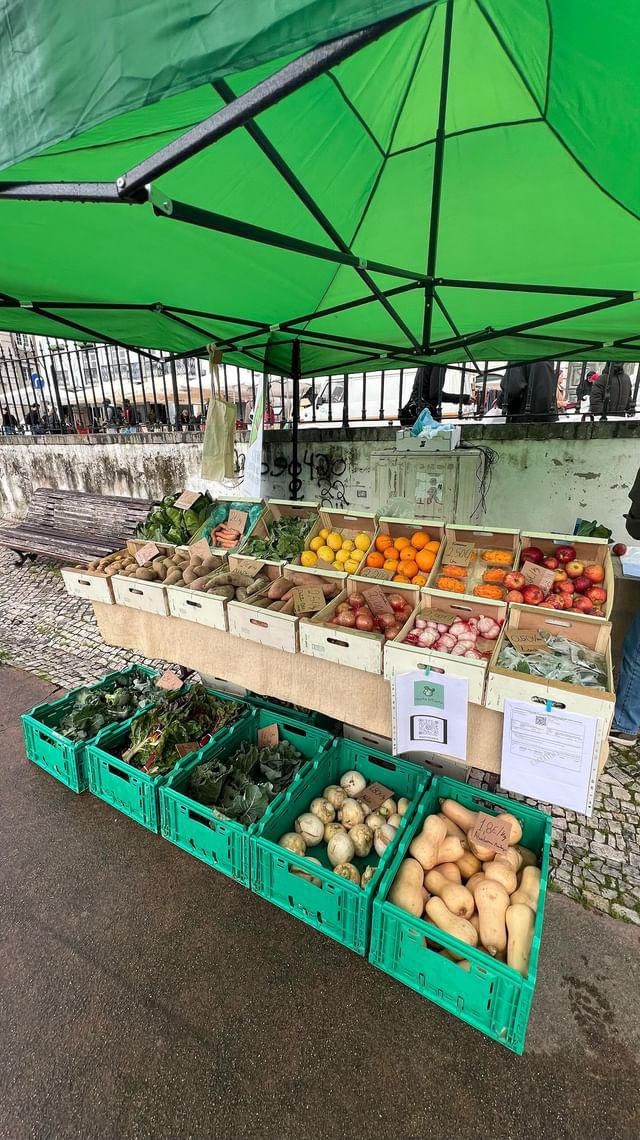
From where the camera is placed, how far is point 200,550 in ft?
11.4

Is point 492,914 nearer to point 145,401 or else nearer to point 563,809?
point 563,809

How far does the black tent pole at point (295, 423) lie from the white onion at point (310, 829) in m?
4.70

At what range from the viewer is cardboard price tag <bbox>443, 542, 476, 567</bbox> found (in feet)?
9.59

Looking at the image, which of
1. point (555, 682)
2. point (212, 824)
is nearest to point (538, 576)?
point (555, 682)

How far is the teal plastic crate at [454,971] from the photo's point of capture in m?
1.76

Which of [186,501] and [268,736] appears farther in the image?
[186,501]

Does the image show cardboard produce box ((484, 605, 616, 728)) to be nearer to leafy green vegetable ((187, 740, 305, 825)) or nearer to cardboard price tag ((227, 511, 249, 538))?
leafy green vegetable ((187, 740, 305, 825))

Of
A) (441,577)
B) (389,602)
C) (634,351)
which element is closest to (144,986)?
(389,602)

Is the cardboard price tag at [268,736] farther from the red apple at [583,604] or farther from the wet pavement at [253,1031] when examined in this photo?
the red apple at [583,604]

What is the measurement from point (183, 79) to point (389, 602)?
2340 millimetres

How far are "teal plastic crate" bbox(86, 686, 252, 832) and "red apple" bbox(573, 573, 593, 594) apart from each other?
7.57 ft

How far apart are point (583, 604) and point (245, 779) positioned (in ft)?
7.22

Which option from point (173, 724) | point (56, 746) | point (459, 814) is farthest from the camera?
point (56, 746)

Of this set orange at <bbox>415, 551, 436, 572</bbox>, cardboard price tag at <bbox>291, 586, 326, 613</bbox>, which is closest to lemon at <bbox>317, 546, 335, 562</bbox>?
cardboard price tag at <bbox>291, 586, 326, 613</bbox>
